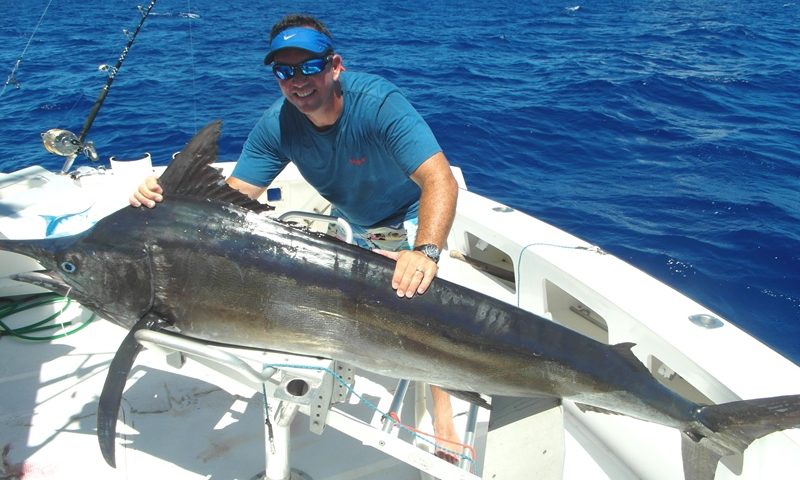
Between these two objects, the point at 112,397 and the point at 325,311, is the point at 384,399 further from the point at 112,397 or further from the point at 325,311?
the point at 112,397

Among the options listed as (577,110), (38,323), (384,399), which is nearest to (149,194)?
(384,399)

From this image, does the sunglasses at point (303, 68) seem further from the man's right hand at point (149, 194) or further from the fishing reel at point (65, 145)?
the fishing reel at point (65, 145)

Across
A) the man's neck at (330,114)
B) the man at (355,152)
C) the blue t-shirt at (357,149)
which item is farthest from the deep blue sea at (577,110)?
the man's neck at (330,114)

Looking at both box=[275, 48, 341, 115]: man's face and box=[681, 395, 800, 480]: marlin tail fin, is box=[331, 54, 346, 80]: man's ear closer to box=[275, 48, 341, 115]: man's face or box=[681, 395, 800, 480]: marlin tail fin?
box=[275, 48, 341, 115]: man's face

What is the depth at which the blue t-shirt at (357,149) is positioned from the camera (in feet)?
8.79

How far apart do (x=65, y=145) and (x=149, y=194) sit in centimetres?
309

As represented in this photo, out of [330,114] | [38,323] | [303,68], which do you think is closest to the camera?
[303,68]

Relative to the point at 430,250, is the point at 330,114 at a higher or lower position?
higher

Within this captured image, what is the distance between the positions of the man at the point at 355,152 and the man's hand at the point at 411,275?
1 cm

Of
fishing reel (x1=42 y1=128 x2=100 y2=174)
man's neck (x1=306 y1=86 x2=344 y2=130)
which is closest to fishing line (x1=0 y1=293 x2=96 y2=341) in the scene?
fishing reel (x1=42 y1=128 x2=100 y2=174)

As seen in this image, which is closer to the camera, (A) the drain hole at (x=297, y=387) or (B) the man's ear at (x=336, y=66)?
(A) the drain hole at (x=297, y=387)

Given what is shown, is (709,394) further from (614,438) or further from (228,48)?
(228,48)

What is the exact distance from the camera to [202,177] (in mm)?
2189

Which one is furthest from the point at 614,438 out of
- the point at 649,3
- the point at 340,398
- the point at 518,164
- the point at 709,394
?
the point at 649,3
